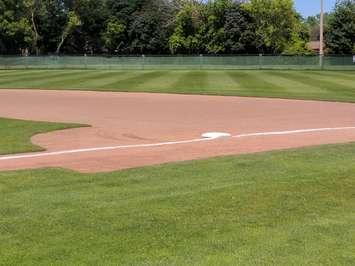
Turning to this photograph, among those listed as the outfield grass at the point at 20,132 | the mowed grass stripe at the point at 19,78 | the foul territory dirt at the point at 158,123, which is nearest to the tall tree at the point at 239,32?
the mowed grass stripe at the point at 19,78

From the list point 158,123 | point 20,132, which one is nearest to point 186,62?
point 158,123

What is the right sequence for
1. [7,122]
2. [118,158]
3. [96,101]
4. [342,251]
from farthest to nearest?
[96,101], [7,122], [118,158], [342,251]

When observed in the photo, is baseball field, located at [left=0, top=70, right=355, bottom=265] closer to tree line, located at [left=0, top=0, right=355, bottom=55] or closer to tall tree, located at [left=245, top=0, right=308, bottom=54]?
tree line, located at [left=0, top=0, right=355, bottom=55]

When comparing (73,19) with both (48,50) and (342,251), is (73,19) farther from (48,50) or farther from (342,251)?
(342,251)

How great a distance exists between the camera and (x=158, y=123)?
1523 cm

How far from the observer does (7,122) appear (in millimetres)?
15008

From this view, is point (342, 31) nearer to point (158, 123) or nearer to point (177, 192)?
point (158, 123)

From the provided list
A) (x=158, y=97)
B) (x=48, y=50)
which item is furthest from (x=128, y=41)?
(x=158, y=97)

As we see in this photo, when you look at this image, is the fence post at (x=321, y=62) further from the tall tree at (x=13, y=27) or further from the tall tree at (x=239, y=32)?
the tall tree at (x=13, y=27)

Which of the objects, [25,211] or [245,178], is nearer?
[25,211]

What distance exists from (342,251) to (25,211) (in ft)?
9.97

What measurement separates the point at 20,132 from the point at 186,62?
4459cm

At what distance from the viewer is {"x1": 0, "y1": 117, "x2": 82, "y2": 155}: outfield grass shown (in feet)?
34.9

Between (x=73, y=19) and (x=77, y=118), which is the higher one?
(x=73, y=19)
